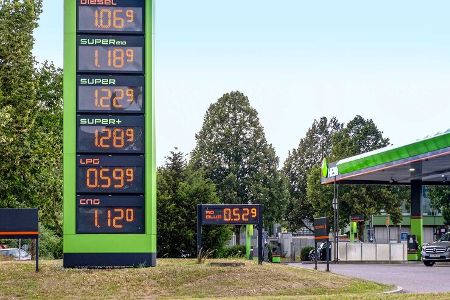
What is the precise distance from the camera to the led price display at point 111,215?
26.4 meters

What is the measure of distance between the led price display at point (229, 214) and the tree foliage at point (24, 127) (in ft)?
50.5

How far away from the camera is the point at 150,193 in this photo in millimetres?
26688

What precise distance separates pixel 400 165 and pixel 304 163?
70293 millimetres

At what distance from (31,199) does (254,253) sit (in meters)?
11.6

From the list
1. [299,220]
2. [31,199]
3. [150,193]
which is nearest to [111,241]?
[150,193]

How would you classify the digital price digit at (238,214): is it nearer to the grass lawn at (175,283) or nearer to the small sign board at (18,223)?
the grass lawn at (175,283)

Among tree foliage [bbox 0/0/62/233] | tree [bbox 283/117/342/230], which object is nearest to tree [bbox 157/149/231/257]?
tree foliage [bbox 0/0/62/233]

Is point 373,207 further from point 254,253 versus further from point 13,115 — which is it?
point 13,115

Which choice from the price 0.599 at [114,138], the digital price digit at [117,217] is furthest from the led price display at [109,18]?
the digital price digit at [117,217]

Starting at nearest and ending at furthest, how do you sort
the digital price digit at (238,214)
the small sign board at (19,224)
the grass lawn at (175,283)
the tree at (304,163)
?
the grass lawn at (175,283) < the small sign board at (19,224) < the digital price digit at (238,214) < the tree at (304,163)

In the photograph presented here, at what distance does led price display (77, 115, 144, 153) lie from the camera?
86.9ft

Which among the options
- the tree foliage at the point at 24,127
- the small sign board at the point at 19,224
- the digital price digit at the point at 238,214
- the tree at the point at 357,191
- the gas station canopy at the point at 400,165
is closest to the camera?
the small sign board at the point at 19,224

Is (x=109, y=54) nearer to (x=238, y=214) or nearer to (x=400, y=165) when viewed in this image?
(x=238, y=214)

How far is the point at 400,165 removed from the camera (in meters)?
48.4
